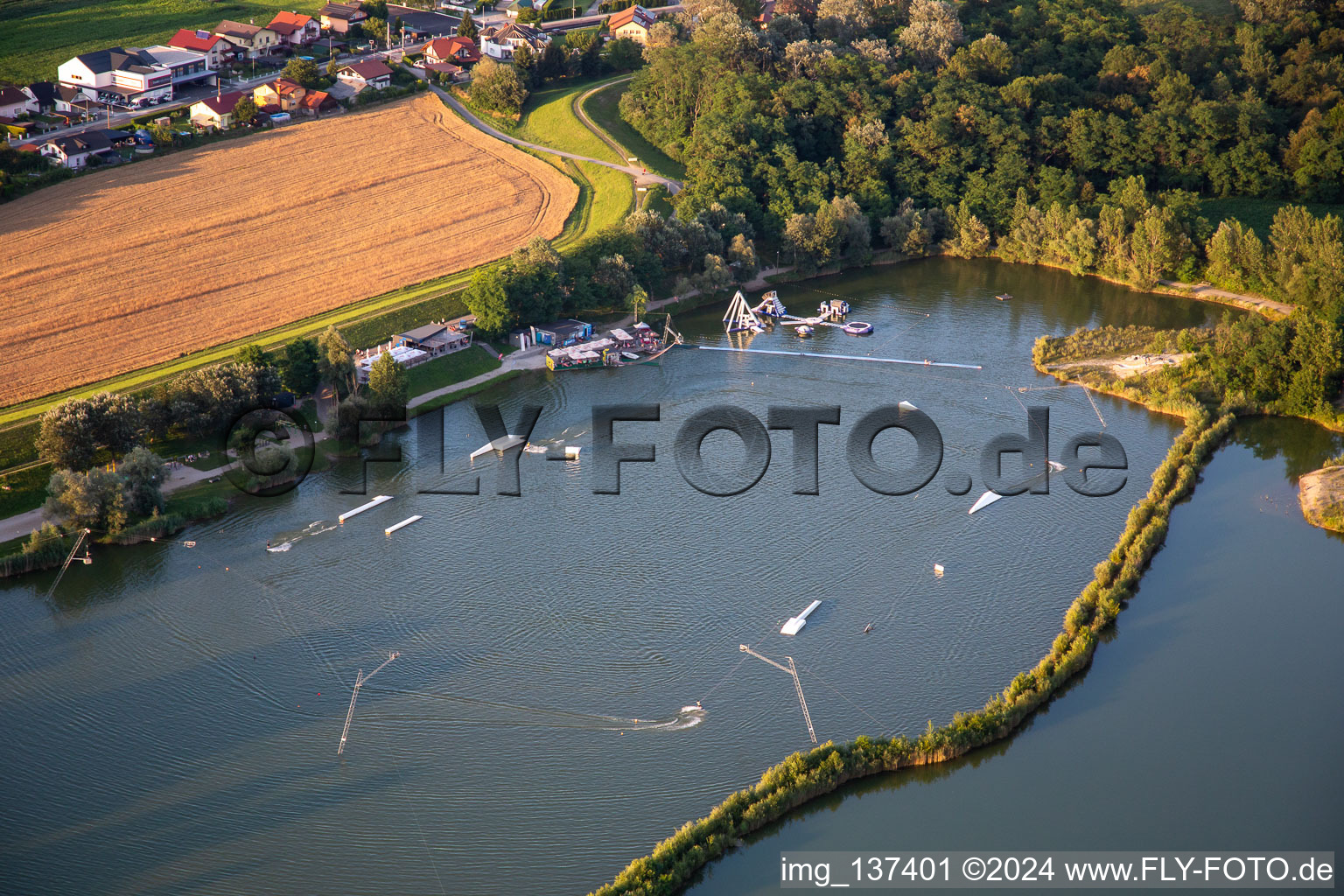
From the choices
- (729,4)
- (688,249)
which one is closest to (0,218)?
(688,249)

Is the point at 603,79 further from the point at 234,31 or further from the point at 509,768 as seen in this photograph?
the point at 509,768

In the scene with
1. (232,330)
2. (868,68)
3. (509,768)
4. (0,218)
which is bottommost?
(509,768)

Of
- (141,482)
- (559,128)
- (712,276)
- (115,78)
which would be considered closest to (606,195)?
(559,128)

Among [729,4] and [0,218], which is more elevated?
[729,4]

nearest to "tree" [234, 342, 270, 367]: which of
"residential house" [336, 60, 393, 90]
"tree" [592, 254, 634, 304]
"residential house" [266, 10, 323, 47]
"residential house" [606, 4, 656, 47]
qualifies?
"tree" [592, 254, 634, 304]

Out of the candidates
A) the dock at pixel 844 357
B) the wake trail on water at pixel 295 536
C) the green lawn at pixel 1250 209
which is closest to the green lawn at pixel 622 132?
the dock at pixel 844 357

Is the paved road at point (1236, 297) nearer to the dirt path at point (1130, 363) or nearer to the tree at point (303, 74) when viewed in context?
the dirt path at point (1130, 363)

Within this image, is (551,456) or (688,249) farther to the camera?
(688,249)
